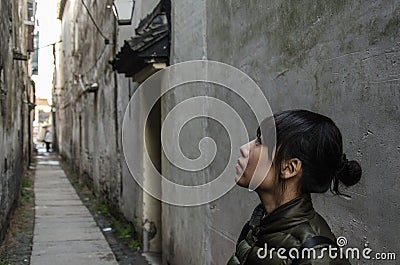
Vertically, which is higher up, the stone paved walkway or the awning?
the awning

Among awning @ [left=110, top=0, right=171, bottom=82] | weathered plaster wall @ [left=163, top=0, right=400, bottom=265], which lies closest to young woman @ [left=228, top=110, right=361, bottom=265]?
weathered plaster wall @ [left=163, top=0, right=400, bottom=265]

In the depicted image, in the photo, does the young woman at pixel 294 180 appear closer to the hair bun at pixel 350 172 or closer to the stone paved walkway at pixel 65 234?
the hair bun at pixel 350 172

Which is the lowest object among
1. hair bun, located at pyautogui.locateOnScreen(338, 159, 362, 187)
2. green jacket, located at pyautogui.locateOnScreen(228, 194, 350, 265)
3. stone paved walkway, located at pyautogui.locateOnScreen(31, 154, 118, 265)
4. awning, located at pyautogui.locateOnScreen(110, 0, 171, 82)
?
stone paved walkway, located at pyautogui.locateOnScreen(31, 154, 118, 265)

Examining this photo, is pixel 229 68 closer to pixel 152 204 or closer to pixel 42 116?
pixel 152 204

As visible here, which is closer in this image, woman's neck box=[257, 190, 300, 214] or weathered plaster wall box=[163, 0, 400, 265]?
woman's neck box=[257, 190, 300, 214]

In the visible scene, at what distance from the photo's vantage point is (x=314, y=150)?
1756 millimetres

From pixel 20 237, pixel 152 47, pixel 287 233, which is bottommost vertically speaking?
pixel 20 237

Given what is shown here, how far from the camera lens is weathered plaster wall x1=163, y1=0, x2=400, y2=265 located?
236cm

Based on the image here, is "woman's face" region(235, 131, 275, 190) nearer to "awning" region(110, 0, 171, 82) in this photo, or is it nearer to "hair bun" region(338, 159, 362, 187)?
"hair bun" region(338, 159, 362, 187)

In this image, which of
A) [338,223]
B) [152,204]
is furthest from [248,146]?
[152,204]

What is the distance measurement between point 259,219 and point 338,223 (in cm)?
97

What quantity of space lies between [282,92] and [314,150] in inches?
66.6

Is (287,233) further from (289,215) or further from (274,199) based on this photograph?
(274,199)

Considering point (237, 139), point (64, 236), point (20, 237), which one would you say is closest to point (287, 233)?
point (237, 139)
